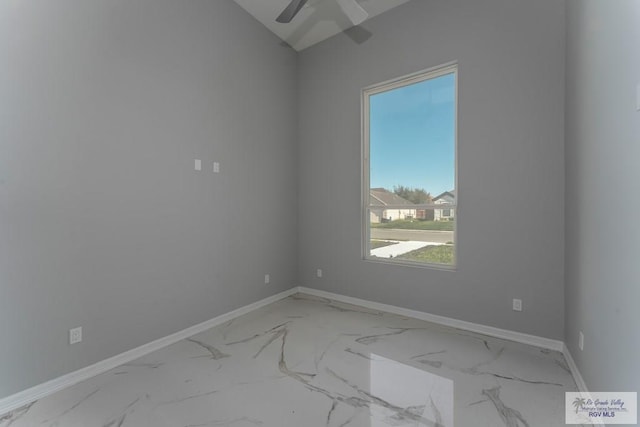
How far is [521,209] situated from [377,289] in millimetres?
1674

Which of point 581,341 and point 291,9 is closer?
point 581,341

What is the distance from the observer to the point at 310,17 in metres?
3.32

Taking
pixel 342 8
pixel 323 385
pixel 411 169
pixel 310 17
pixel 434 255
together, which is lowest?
pixel 323 385

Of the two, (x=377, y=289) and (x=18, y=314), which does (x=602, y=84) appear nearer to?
(x=377, y=289)

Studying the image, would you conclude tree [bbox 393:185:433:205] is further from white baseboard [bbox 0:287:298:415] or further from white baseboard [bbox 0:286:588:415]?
white baseboard [bbox 0:287:298:415]

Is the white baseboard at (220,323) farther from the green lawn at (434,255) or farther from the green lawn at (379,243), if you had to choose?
the green lawn at (379,243)

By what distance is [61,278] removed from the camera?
1937 mm

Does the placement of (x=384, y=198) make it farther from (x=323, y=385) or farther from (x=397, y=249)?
(x=323, y=385)

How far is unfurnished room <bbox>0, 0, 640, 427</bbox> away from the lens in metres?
1.67

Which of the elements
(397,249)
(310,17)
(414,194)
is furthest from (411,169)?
(310,17)

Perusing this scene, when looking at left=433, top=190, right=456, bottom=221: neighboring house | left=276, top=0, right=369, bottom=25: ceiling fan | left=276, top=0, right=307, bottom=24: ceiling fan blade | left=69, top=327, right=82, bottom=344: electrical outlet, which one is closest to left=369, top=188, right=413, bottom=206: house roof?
left=433, top=190, right=456, bottom=221: neighboring house

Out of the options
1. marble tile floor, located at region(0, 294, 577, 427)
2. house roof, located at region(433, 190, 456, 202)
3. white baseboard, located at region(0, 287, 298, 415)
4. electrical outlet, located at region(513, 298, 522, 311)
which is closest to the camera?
marble tile floor, located at region(0, 294, 577, 427)

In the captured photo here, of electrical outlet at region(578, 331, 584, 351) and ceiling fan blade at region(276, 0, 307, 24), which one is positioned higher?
ceiling fan blade at region(276, 0, 307, 24)

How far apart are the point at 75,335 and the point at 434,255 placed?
10.3 ft
